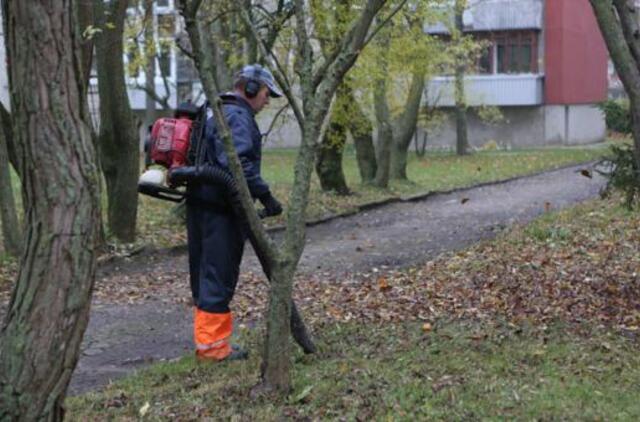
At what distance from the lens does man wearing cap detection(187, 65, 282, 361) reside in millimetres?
6730

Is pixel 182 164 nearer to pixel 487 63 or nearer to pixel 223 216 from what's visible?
pixel 223 216

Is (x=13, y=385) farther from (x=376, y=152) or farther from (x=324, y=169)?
(x=376, y=152)

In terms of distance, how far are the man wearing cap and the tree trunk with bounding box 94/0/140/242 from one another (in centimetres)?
662

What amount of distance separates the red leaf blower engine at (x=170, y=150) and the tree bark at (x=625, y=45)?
310cm

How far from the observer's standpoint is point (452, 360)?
264 inches

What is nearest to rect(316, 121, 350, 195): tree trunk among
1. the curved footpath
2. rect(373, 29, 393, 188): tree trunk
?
the curved footpath

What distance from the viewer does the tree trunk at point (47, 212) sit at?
380cm

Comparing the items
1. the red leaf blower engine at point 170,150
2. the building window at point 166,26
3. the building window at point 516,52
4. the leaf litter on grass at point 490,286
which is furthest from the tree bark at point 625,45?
the building window at point 516,52

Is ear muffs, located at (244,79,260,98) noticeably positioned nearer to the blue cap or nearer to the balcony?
the blue cap

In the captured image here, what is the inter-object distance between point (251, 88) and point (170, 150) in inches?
26.9

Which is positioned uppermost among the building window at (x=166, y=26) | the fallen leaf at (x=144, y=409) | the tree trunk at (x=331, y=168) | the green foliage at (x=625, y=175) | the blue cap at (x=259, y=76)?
the building window at (x=166, y=26)

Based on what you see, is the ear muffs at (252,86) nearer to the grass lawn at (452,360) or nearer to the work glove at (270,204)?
the work glove at (270,204)

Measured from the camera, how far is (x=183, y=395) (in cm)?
617

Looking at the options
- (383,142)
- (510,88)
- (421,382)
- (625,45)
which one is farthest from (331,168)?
(510,88)
